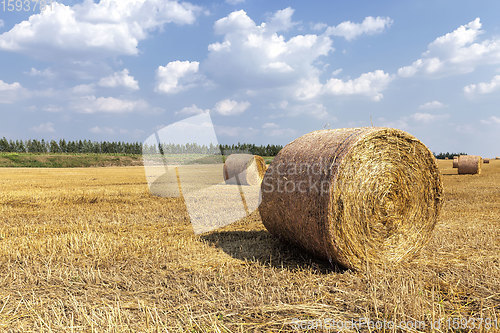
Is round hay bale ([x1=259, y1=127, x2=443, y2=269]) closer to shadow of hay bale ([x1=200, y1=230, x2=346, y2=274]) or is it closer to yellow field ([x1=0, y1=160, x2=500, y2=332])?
shadow of hay bale ([x1=200, y1=230, x2=346, y2=274])

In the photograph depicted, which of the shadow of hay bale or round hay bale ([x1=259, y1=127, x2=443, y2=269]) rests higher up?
round hay bale ([x1=259, y1=127, x2=443, y2=269])

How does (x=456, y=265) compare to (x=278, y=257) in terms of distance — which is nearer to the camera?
(x=456, y=265)

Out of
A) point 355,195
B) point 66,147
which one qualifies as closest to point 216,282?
point 355,195

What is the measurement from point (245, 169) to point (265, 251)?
35.9ft

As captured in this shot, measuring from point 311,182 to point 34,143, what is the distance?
100578 mm

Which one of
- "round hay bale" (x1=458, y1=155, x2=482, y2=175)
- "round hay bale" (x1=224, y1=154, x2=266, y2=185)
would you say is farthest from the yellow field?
"round hay bale" (x1=458, y1=155, x2=482, y2=175)

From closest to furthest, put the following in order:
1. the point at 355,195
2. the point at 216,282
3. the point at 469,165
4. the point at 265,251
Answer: the point at 216,282 → the point at 355,195 → the point at 265,251 → the point at 469,165

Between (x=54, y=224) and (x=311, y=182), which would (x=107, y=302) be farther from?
(x=54, y=224)

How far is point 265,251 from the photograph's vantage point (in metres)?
5.57

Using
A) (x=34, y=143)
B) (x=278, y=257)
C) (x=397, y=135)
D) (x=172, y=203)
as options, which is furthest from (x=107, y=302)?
(x=34, y=143)

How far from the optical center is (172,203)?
10.9 meters

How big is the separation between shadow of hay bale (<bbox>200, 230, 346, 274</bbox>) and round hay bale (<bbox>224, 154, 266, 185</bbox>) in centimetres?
943

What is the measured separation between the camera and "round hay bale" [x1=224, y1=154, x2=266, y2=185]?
16.5 meters

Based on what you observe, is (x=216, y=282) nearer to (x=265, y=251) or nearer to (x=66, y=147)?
(x=265, y=251)
